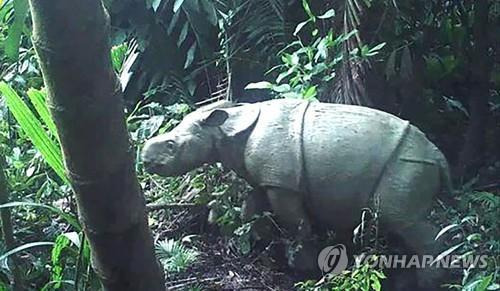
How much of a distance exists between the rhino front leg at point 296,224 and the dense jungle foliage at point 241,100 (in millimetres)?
48

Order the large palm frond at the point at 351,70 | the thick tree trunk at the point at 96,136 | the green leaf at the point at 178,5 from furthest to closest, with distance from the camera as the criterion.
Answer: the green leaf at the point at 178,5 → the large palm frond at the point at 351,70 → the thick tree trunk at the point at 96,136

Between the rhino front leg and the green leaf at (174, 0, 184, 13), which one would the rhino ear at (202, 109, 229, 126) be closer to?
the rhino front leg

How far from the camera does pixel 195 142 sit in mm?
1798

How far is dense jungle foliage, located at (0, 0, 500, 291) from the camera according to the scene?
1747mm

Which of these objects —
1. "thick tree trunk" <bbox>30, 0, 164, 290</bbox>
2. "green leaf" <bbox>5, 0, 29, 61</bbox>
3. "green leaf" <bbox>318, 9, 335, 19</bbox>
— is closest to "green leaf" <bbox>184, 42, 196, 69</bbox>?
"green leaf" <bbox>318, 9, 335, 19</bbox>

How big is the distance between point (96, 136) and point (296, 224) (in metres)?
0.83

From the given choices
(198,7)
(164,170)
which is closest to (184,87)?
(198,7)

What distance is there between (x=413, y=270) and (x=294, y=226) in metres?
0.28

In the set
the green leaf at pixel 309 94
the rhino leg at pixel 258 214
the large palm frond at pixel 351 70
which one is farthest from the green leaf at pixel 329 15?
the rhino leg at pixel 258 214

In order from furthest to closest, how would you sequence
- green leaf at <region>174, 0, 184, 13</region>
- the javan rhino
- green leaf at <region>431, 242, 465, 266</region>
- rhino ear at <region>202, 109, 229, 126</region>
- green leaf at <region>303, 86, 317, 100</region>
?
1. green leaf at <region>174, 0, 184, 13</region>
2. green leaf at <region>303, 86, 317, 100</region>
3. rhino ear at <region>202, 109, 229, 126</region>
4. the javan rhino
5. green leaf at <region>431, 242, 465, 266</region>

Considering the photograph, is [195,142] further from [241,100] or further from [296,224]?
[241,100]

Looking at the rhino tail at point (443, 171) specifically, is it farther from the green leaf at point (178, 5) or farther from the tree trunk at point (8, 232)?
the green leaf at point (178, 5)

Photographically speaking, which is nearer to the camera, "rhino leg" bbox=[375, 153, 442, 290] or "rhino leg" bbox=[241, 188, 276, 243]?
"rhino leg" bbox=[375, 153, 442, 290]

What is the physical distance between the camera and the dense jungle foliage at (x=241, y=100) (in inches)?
68.8
